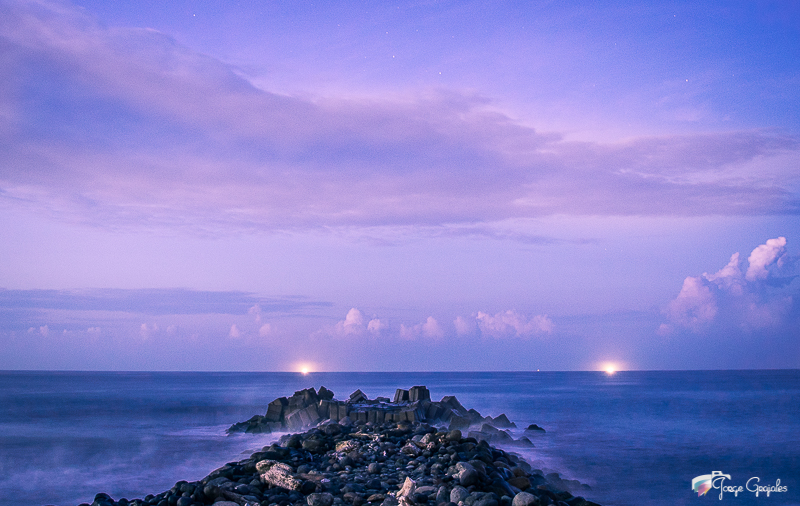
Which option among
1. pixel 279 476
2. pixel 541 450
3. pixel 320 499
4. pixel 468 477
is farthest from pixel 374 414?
pixel 320 499

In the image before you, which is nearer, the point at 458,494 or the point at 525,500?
the point at 525,500

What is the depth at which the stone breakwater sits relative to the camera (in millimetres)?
11688

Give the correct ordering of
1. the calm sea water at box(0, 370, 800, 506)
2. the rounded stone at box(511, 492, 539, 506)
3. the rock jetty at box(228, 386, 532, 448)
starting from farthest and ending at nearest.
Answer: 1. the rock jetty at box(228, 386, 532, 448)
2. the calm sea water at box(0, 370, 800, 506)
3. the rounded stone at box(511, 492, 539, 506)

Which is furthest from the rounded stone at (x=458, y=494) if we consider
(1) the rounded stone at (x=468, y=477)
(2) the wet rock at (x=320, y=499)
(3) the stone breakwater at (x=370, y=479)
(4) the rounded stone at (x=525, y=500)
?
(2) the wet rock at (x=320, y=499)

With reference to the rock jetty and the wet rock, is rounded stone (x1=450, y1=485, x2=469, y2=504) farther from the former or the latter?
the rock jetty

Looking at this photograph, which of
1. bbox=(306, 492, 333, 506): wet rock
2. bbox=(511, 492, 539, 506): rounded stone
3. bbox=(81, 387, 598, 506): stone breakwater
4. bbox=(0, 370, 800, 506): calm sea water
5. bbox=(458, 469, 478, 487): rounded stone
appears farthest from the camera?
bbox=(0, 370, 800, 506): calm sea water

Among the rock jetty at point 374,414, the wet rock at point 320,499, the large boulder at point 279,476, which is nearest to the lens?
the wet rock at point 320,499

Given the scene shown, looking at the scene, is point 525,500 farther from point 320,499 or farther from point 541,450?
point 541,450

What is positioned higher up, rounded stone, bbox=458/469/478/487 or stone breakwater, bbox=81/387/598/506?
rounded stone, bbox=458/469/478/487

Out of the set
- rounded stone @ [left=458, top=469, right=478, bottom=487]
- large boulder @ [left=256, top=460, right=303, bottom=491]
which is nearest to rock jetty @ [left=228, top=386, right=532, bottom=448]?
large boulder @ [left=256, top=460, right=303, bottom=491]

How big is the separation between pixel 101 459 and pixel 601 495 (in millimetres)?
22491

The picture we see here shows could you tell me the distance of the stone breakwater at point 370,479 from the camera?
1169cm

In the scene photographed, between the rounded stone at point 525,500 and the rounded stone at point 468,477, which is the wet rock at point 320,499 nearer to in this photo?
the rounded stone at point 468,477

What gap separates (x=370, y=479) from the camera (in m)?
13.8
